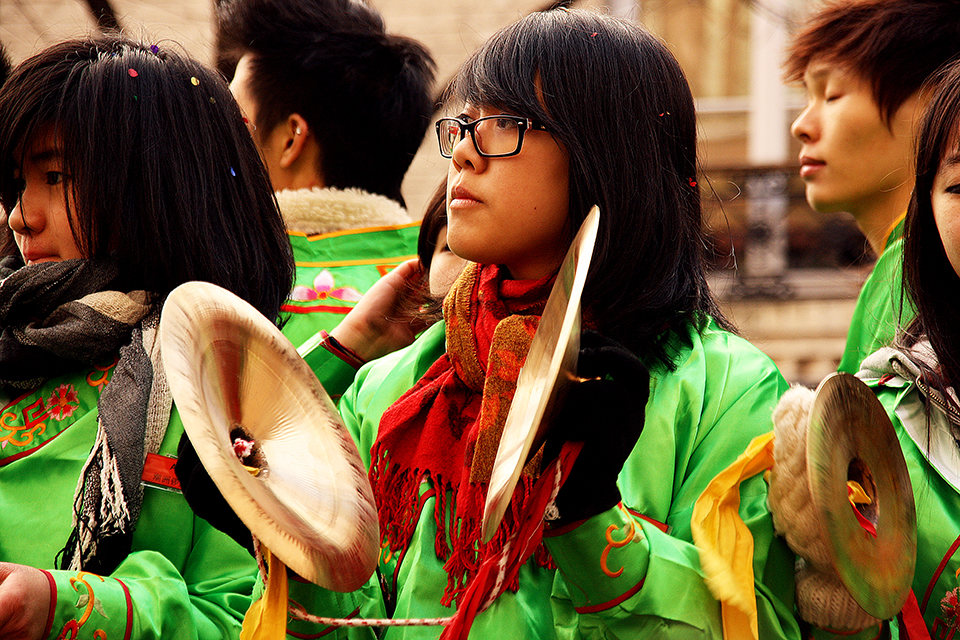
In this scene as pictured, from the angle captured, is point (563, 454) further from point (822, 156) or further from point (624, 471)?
point (822, 156)

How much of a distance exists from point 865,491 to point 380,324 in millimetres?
1189

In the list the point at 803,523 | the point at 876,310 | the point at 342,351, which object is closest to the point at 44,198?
the point at 342,351

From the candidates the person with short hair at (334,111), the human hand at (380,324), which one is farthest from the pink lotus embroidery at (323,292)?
the human hand at (380,324)

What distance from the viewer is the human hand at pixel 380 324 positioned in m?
2.38

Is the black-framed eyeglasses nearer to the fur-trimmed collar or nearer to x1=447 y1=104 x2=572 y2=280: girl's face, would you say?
x1=447 y1=104 x2=572 y2=280: girl's face

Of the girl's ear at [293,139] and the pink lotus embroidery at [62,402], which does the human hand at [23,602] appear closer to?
the pink lotus embroidery at [62,402]

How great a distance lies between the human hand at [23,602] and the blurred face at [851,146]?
93.8 inches

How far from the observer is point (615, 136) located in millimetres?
1807

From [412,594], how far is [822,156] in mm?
1964

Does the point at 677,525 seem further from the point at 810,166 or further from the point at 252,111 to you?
the point at 252,111

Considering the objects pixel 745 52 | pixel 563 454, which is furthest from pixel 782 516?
pixel 745 52

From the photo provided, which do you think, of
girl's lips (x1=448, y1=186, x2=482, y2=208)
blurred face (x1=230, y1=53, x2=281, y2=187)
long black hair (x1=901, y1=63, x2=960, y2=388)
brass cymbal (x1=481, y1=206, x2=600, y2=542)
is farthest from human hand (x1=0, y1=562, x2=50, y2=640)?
blurred face (x1=230, y1=53, x2=281, y2=187)

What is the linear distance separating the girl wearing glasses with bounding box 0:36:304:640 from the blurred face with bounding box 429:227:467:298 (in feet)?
1.09

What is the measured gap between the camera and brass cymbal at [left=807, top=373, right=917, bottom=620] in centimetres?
143
